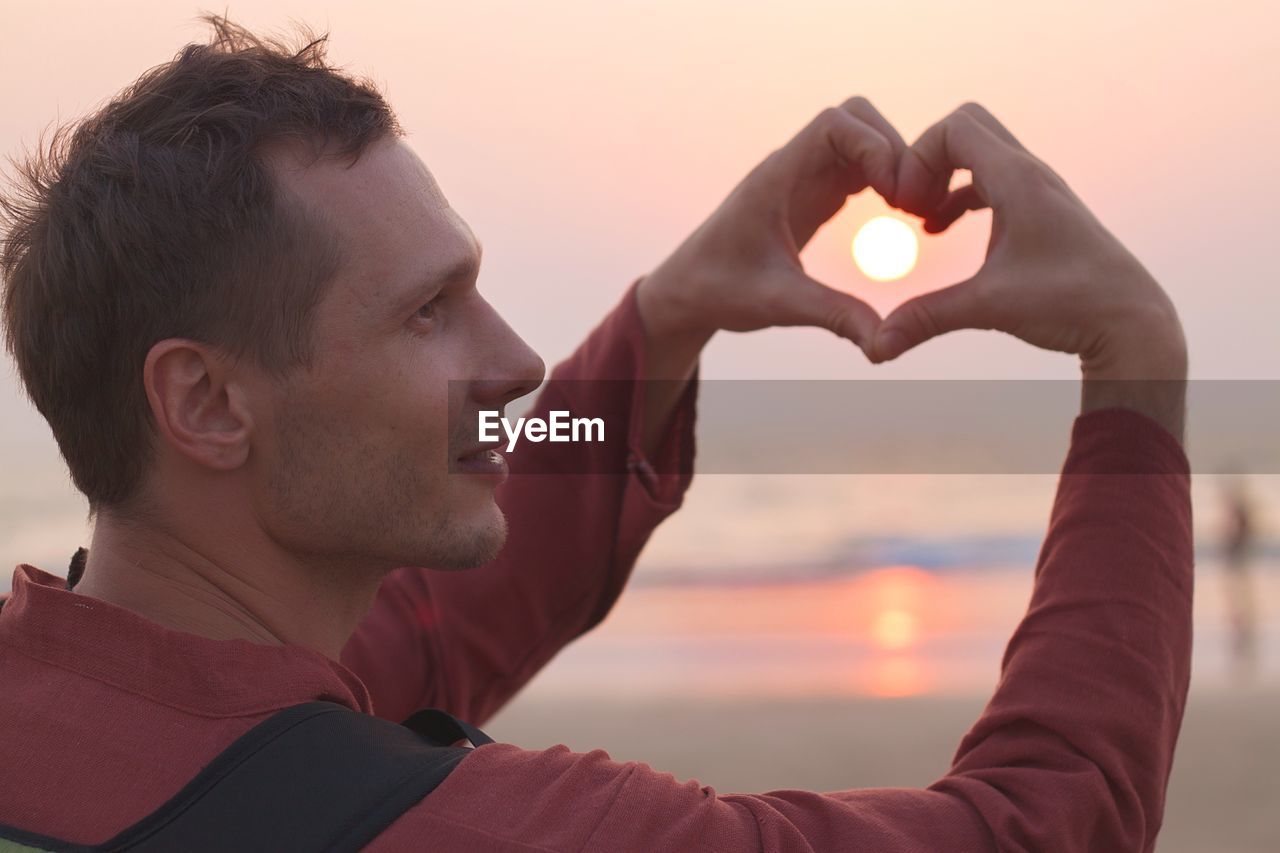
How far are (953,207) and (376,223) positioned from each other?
102 cm

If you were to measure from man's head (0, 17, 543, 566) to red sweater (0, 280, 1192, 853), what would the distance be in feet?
0.84

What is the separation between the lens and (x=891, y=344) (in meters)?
2.01

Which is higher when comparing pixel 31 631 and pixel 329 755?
pixel 31 631

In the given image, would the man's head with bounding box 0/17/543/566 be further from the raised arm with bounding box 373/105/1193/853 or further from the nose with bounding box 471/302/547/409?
the raised arm with bounding box 373/105/1193/853

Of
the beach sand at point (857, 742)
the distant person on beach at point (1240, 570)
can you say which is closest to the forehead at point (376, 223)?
the beach sand at point (857, 742)

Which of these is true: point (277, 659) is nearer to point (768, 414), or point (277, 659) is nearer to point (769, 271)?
point (769, 271)

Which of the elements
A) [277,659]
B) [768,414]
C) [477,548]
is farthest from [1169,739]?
[768,414]

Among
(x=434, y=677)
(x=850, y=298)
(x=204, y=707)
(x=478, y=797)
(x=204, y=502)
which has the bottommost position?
(x=434, y=677)

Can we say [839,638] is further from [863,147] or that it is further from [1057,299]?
[1057,299]

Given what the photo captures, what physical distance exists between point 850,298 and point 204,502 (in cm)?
109

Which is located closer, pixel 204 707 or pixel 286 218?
pixel 204 707

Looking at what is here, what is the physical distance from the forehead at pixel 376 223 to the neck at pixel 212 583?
0.40 metres

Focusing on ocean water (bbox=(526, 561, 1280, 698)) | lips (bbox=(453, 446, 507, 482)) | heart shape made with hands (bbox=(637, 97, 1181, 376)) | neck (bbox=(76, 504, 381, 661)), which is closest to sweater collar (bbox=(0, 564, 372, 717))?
neck (bbox=(76, 504, 381, 661))

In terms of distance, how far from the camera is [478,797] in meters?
1.46
